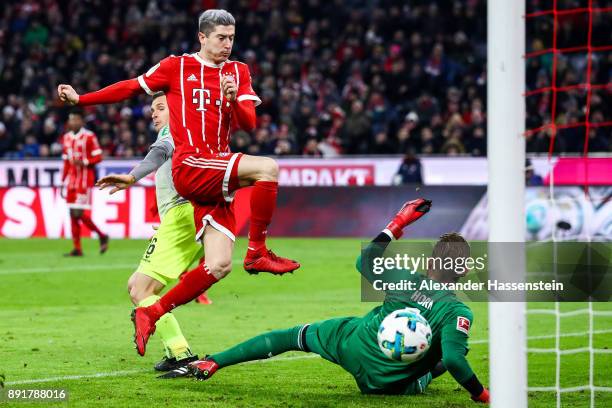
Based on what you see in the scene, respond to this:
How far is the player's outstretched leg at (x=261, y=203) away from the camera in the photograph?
275 inches

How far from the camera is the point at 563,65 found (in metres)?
23.5

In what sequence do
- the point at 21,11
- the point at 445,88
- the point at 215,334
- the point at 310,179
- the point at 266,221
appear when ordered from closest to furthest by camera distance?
1. the point at 266,221
2. the point at 215,334
3. the point at 310,179
4. the point at 445,88
5. the point at 21,11

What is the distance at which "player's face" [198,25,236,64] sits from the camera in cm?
707

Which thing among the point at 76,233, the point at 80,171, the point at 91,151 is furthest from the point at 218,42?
the point at 80,171

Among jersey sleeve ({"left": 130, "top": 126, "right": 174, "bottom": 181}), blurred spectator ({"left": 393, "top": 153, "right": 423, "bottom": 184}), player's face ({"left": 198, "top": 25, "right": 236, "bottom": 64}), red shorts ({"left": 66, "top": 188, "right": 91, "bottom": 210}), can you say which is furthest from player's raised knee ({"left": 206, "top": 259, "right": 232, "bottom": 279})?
blurred spectator ({"left": 393, "top": 153, "right": 423, "bottom": 184})

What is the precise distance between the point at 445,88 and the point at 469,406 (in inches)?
747

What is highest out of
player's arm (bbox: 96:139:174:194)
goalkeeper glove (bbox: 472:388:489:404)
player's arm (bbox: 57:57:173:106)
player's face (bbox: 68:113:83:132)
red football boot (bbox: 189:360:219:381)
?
player's arm (bbox: 57:57:173:106)

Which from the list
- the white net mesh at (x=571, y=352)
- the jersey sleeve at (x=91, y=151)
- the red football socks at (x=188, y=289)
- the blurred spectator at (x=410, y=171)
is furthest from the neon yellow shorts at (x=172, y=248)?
the blurred spectator at (x=410, y=171)

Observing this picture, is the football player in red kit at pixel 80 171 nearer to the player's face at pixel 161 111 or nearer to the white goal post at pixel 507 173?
the player's face at pixel 161 111

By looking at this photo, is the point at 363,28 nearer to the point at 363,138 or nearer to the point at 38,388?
the point at 363,138

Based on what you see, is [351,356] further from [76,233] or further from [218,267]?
[76,233]

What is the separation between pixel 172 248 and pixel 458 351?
252 cm

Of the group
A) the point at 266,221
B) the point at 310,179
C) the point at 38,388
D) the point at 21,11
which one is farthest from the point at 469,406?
the point at 21,11

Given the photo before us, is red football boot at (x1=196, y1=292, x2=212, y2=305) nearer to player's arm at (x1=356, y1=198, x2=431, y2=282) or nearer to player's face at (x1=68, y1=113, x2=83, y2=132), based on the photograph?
player's arm at (x1=356, y1=198, x2=431, y2=282)
